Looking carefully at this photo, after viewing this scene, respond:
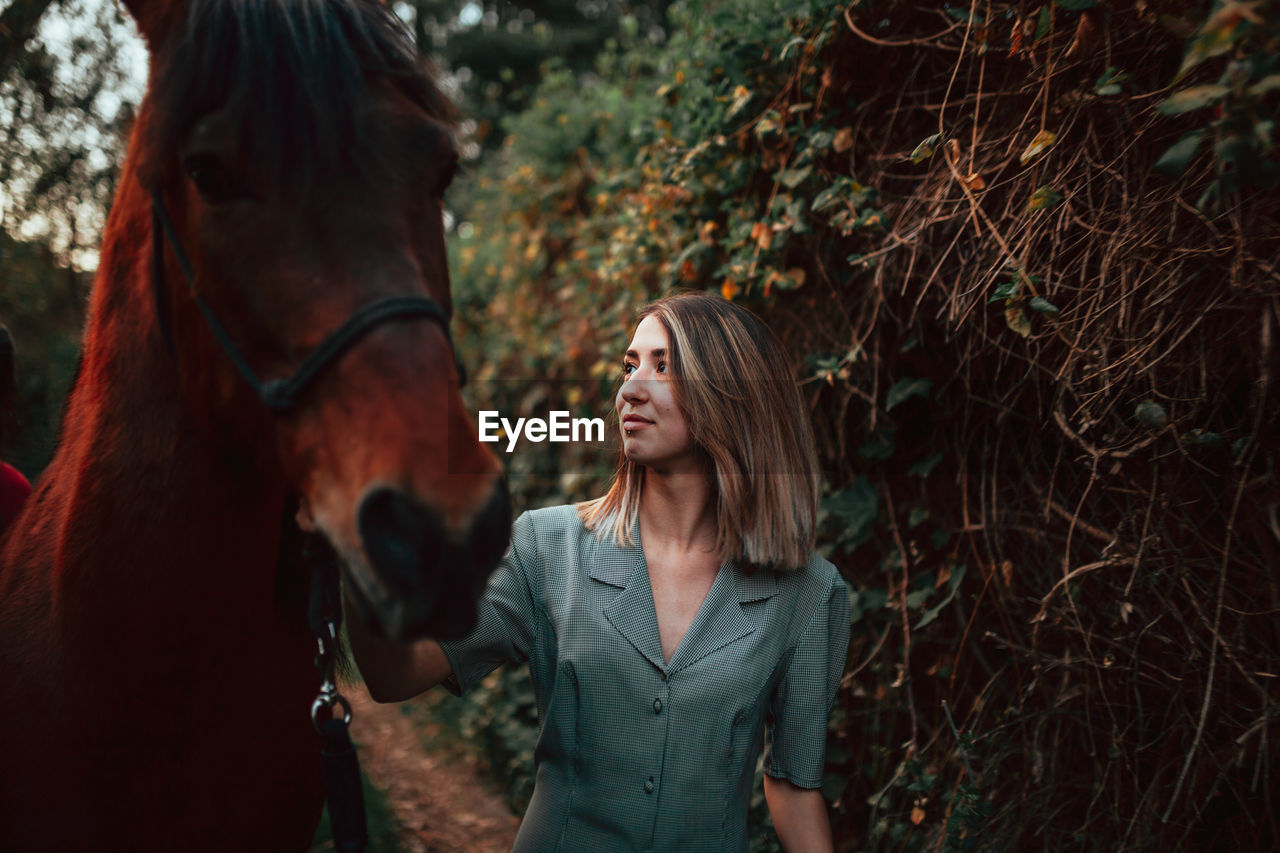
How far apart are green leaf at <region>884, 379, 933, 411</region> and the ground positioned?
3.13 m

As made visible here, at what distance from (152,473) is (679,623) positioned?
113 cm

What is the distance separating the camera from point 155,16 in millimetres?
1244

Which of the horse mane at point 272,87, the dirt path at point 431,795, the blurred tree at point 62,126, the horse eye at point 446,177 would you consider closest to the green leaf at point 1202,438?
the horse eye at point 446,177

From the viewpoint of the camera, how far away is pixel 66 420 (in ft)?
5.25

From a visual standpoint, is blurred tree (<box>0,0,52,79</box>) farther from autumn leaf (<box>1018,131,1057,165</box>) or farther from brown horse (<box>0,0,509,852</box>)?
autumn leaf (<box>1018,131,1057,165</box>)

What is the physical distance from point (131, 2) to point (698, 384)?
4.34 feet

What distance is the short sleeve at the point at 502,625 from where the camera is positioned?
5.44ft

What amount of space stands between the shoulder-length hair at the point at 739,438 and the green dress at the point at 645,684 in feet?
0.30

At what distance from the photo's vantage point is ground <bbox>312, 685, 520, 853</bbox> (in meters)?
3.99

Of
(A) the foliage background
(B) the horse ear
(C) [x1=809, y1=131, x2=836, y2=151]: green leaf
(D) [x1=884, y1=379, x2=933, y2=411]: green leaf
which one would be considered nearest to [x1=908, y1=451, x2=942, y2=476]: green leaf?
(A) the foliage background

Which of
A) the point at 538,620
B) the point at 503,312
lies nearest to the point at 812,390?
the point at 538,620

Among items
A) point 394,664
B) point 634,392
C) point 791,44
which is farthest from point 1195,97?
point 394,664

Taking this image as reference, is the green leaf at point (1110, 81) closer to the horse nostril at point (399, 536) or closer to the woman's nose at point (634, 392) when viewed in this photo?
the woman's nose at point (634, 392)

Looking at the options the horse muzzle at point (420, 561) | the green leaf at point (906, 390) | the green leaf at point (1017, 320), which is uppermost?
the green leaf at point (1017, 320)
